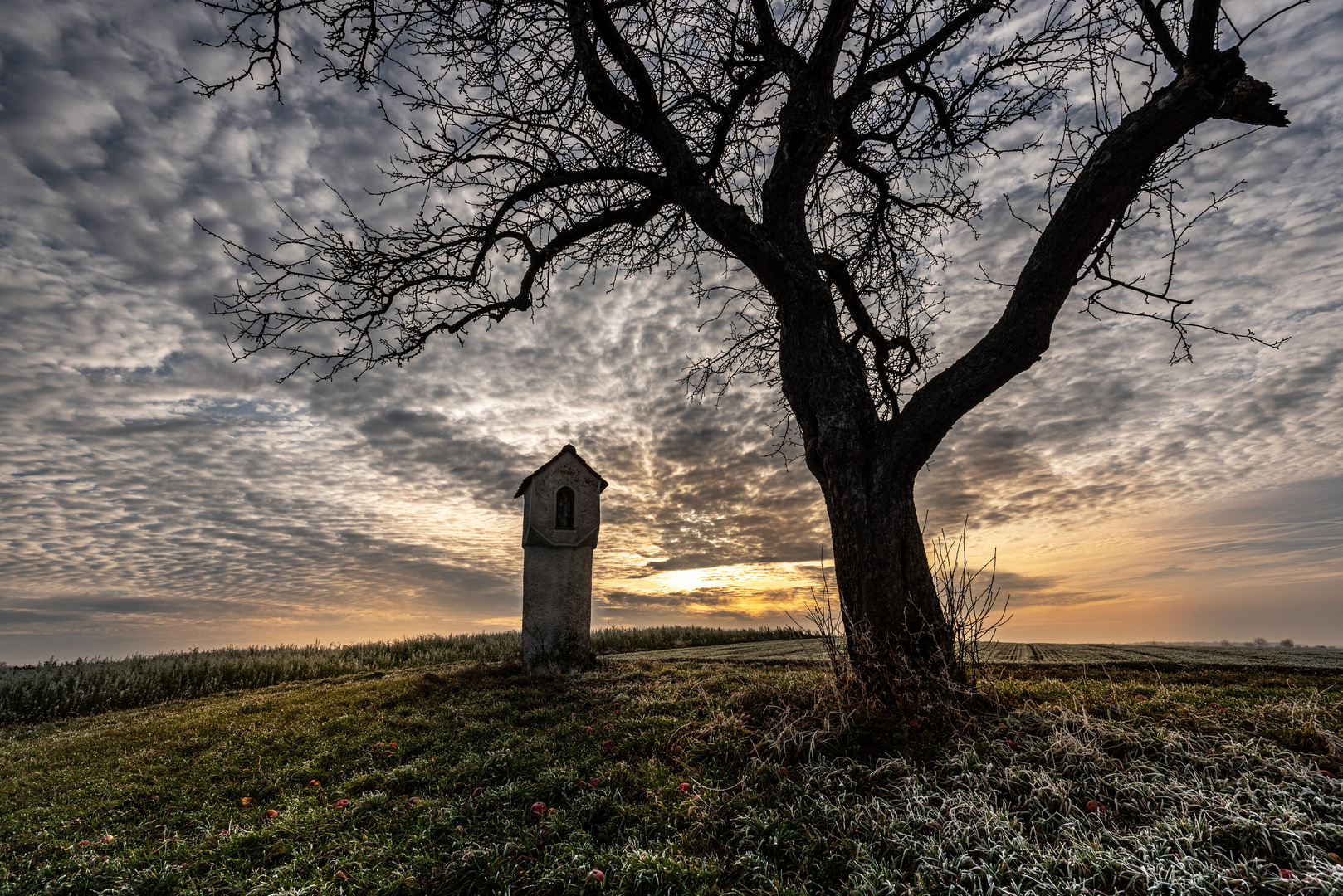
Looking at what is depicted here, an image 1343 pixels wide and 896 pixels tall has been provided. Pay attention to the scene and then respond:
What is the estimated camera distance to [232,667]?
15.9m

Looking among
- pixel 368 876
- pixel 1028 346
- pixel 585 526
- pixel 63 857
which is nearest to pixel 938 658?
pixel 1028 346

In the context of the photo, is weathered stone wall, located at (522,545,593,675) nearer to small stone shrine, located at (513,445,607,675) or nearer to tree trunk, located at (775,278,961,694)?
small stone shrine, located at (513,445,607,675)

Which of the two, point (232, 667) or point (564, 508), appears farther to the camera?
point (232, 667)

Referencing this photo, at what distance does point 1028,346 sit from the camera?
5469 millimetres

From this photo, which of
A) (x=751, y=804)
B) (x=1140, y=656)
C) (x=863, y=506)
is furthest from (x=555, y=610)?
(x=1140, y=656)

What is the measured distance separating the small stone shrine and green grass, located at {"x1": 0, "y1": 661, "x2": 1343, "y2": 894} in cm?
446

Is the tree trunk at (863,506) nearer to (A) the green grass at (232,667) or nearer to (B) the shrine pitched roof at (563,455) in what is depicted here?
(B) the shrine pitched roof at (563,455)

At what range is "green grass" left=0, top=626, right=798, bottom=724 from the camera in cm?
1334

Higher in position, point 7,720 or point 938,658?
point 938,658

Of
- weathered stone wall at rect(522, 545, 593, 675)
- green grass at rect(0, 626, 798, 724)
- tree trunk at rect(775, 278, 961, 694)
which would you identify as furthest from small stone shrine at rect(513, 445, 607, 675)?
tree trunk at rect(775, 278, 961, 694)

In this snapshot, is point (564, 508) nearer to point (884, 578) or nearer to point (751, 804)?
point (884, 578)

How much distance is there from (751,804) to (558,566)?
27.1ft

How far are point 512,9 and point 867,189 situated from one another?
568 cm

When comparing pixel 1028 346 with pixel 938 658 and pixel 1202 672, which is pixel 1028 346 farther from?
pixel 1202 672
